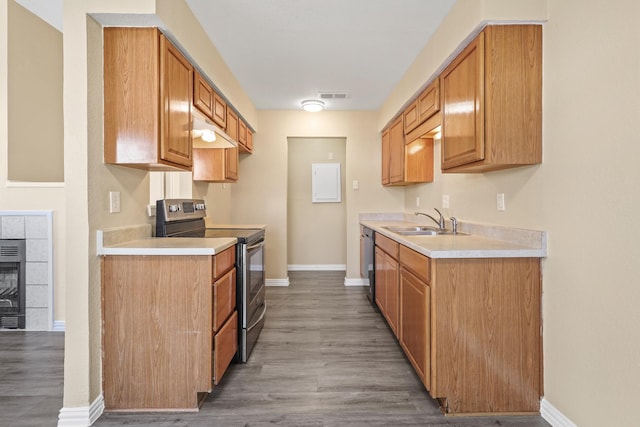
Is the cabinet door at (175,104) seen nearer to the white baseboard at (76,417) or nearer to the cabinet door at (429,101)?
the white baseboard at (76,417)

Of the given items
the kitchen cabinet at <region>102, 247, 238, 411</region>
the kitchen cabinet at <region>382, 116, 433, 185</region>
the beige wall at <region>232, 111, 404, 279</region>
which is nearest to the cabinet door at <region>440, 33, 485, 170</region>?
the kitchen cabinet at <region>382, 116, 433, 185</region>

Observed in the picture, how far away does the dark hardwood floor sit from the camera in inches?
68.7

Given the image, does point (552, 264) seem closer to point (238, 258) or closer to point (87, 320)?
point (238, 258)

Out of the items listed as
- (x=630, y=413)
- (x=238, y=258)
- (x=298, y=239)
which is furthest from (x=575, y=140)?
(x=298, y=239)

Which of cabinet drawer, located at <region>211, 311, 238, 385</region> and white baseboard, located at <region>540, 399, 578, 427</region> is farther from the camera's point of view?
cabinet drawer, located at <region>211, 311, 238, 385</region>

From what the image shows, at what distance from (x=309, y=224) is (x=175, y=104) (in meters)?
4.01

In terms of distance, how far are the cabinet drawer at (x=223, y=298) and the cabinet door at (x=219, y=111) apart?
140cm

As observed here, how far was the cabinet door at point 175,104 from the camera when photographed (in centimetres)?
190

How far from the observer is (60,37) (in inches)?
142

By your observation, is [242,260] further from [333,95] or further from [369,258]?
[333,95]

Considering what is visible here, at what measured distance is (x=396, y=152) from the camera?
150 inches

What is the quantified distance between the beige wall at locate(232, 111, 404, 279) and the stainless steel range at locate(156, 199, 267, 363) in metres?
1.83

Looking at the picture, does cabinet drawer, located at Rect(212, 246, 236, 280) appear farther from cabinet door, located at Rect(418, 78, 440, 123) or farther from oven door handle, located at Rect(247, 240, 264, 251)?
cabinet door, located at Rect(418, 78, 440, 123)

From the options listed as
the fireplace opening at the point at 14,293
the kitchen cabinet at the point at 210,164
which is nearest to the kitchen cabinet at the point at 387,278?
the kitchen cabinet at the point at 210,164
